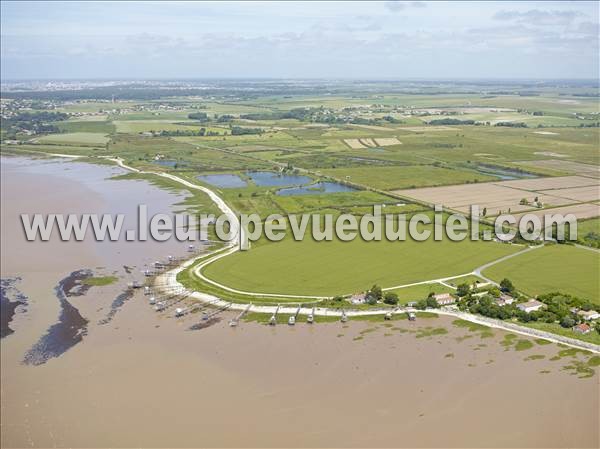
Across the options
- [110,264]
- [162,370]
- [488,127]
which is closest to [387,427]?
[162,370]

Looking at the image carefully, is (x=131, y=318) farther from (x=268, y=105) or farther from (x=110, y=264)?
(x=268, y=105)

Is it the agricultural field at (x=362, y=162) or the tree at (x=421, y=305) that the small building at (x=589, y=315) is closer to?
the agricultural field at (x=362, y=162)

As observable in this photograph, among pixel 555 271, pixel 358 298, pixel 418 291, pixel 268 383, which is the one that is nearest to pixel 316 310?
pixel 358 298

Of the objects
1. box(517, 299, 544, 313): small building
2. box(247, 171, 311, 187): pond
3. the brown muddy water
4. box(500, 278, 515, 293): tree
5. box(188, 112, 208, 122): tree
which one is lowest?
the brown muddy water

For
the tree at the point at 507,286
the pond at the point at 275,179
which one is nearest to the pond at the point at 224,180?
the pond at the point at 275,179

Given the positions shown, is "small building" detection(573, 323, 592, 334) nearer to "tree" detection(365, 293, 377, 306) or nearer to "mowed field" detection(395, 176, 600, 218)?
"tree" detection(365, 293, 377, 306)

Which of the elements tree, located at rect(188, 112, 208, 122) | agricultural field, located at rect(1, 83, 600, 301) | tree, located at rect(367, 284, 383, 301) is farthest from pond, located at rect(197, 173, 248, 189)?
tree, located at rect(188, 112, 208, 122)
